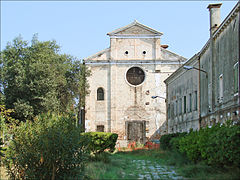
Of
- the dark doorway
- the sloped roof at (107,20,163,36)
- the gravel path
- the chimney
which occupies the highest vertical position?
the sloped roof at (107,20,163,36)

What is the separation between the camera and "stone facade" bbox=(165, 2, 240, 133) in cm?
1495

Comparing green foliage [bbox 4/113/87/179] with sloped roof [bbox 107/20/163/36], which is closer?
green foliage [bbox 4/113/87/179]

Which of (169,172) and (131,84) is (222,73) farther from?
(131,84)

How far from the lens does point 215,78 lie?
18500 millimetres

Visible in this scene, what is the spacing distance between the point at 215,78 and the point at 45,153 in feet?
37.8

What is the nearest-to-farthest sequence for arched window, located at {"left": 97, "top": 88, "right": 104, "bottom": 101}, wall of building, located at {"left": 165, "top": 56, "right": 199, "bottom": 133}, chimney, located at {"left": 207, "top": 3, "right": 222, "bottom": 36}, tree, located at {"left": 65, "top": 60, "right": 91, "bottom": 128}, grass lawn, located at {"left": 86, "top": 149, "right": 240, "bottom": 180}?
1. grass lawn, located at {"left": 86, "top": 149, "right": 240, "bottom": 180}
2. chimney, located at {"left": 207, "top": 3, "right": 222, "bottom": 36}
3. wall of building, located at {"left": 165, "top": 56, "right": 199, "bottom": 133}
4. tree, located at {"left": 65, "top": 60, "right": 91, "bottom": 128}
5. arched window, located at {"left": 97, "top": 88, "right": 104, "bottom": 101}

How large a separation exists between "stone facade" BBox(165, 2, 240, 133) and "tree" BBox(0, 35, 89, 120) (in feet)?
38.5

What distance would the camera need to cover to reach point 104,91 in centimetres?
3750

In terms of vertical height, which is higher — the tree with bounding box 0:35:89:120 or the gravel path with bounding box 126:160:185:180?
the tree with bounding box 0:35:89:120

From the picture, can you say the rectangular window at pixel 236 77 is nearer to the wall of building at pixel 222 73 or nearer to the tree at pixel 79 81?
the wall of building at pixel 222 73

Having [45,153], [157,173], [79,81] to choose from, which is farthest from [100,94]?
[45,153]

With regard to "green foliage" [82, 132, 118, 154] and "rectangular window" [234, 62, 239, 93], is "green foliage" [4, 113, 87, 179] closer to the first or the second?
"rectangular window" [234, 62, 239, 93]

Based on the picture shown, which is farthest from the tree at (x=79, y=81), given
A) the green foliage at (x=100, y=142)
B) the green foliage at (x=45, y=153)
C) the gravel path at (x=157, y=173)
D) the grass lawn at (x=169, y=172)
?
the green foliage at (x=45, y=153)

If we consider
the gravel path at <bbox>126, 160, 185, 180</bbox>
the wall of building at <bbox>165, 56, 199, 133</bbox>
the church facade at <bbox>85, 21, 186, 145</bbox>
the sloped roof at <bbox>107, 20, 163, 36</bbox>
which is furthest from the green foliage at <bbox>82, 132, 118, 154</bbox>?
the sloped roof at <bbox>107, 20, 163, 36</bbox>
